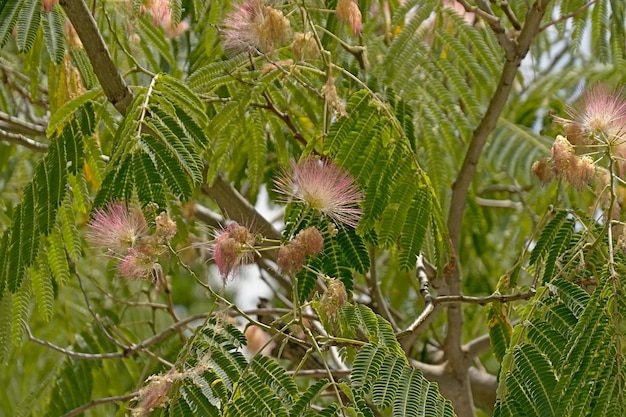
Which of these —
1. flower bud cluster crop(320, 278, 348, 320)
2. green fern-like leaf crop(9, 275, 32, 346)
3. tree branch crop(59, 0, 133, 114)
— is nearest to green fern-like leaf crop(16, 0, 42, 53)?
tree branch crop(59, 0, 133, 114)

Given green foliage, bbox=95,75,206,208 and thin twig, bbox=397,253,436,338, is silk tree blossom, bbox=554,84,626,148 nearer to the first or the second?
thin twig, bbox=397,253,436,338

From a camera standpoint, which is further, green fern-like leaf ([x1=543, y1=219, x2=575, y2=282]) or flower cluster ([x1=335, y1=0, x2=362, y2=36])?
flower cluster ([x1=335, y1=0, x2=362, y2=36])

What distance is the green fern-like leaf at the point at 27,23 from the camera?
2857 mm

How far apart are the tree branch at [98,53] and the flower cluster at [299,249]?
0.71 meters

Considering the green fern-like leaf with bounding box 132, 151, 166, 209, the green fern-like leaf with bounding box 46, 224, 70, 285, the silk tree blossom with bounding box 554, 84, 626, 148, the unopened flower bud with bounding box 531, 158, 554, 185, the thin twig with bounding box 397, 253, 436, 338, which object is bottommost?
the thin twig with bounding box 397, 253, 436, 338

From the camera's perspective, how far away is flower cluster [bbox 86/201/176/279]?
2.35 metres

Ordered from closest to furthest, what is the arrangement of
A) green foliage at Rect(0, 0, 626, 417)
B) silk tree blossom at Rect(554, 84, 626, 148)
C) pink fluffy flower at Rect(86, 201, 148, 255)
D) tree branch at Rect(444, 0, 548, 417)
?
green foliage at Rect(0, 0, 626, 417)
pink fluffy flower at Rect(86, 201, 148, 255)
silk tree blossom at Rect(554, 84, 626, 148)
tree branch at Rect(444, 0, 548, 417)

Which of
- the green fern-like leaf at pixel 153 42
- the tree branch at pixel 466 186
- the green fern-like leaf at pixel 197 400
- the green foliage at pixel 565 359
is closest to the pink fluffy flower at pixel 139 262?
the green fern-like leaf at pixel 197 400

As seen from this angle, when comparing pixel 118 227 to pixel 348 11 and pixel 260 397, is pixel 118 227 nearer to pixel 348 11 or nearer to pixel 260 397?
pixel 260 397

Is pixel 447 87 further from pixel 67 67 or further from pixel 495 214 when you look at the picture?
pixel 495 214

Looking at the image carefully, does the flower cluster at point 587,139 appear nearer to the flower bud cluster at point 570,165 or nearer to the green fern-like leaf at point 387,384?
the flower bud cluster at point 570,165

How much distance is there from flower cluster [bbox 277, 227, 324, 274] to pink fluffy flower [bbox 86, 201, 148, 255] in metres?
0.28

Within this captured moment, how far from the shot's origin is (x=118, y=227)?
2.39m

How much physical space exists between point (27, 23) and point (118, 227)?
723mm
